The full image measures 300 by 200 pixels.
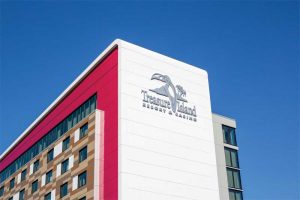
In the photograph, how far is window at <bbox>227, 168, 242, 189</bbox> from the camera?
59.9 meters

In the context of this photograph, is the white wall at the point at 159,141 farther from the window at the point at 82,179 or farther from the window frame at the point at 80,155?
the window at the point at 82,179

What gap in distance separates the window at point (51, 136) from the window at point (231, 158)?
760 inches

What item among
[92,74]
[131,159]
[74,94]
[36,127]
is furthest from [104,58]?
[36,127]

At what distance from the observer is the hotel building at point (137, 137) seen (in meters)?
48.8

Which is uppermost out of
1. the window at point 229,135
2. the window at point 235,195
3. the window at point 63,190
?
the window at point 229,135

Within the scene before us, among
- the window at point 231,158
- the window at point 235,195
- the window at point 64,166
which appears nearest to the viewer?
the window at point 64,166

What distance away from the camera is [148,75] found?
178 feet

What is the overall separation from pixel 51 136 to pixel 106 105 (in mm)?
16189

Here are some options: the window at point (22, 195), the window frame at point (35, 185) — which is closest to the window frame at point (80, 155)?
the window frame at point (35, 185)

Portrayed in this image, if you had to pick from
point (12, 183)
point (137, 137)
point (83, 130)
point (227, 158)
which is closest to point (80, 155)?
point (83, 130)

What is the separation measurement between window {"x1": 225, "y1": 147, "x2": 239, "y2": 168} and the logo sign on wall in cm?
851

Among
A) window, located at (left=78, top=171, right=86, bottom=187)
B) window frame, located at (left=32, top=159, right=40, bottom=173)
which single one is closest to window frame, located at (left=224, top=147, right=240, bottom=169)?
window, located at (left=78, top=171, right=86, bottom=187)

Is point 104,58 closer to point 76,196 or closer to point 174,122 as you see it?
point 174,122

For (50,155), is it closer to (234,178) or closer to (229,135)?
(229,135)
